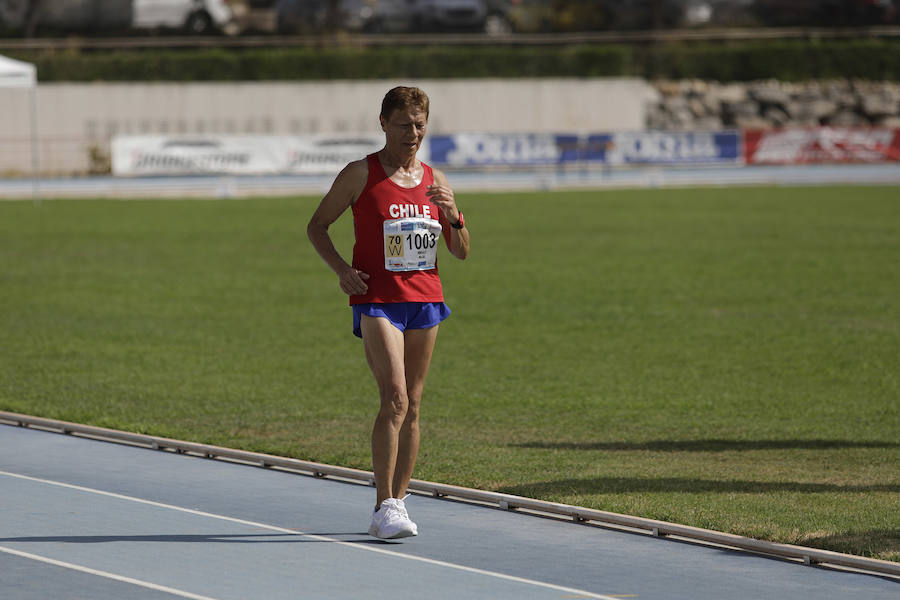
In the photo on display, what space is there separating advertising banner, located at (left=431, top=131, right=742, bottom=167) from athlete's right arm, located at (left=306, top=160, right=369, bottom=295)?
38.3 m

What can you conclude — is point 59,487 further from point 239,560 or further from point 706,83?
point 706,83

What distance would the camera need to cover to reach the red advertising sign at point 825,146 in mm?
46031

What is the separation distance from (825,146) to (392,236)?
43.0 meters

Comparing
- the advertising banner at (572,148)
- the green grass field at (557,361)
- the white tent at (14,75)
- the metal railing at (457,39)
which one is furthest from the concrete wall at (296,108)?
the green grass field at (557,361)

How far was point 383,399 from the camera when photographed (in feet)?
20.8

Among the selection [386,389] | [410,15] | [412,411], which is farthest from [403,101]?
[410,15]

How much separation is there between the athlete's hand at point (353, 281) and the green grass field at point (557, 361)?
75.5 inches

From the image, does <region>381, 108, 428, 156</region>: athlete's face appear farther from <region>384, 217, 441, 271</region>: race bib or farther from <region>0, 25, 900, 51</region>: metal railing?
<region>0, 25, 900, 51</region>: metal railing

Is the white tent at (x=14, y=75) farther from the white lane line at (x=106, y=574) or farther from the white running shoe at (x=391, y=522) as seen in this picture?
the white running shoe at (x=391, y=522)

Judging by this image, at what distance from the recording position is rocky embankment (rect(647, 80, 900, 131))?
174ft

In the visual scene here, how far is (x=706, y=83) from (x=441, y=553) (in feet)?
161

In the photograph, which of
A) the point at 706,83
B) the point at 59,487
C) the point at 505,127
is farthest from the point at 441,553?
the point at 706,83

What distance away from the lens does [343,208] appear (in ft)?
20.7

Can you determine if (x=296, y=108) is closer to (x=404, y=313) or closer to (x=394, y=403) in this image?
(x=404, y=313)
